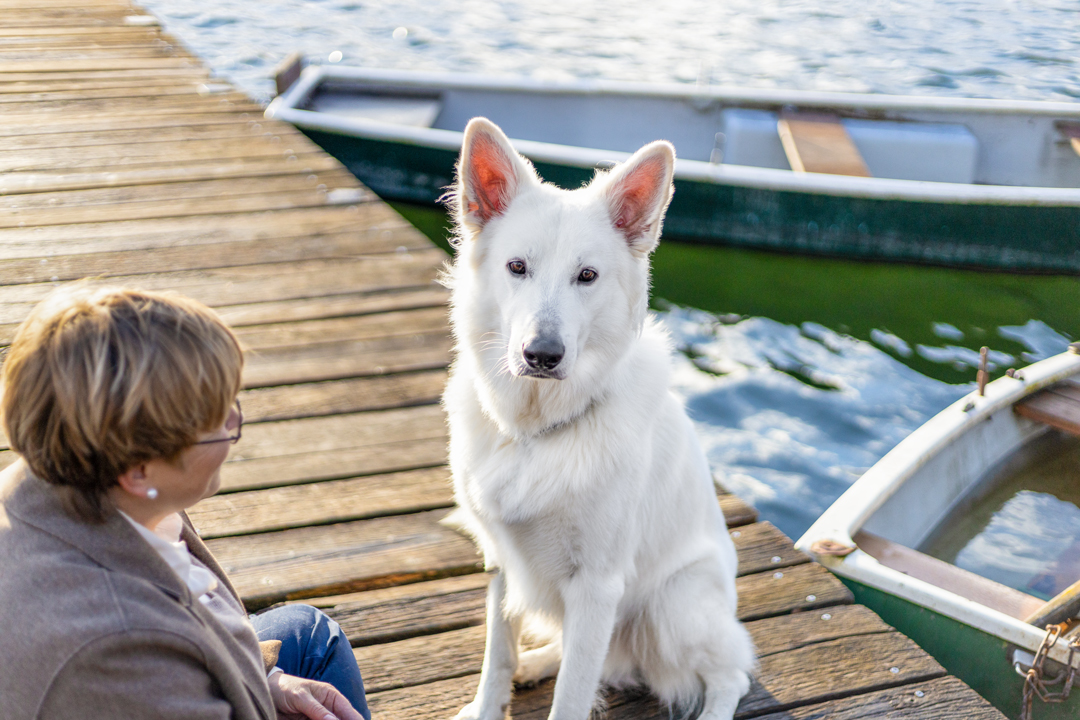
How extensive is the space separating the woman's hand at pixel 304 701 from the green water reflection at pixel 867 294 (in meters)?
5.49

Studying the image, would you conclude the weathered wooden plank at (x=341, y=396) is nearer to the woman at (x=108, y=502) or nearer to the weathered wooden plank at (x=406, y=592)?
the weathered wooden plank at (x=406, y=592)

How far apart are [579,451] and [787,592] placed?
39.1 inches

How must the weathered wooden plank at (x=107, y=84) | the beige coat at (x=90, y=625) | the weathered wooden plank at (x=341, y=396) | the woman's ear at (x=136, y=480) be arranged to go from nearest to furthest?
the beige coat at (x=90, y=625)
the woman's ear at (x=136, y=480)
the weathered wooden plank at (x=341, y=396)
the weathered wooden plank at (x=107, y=84)

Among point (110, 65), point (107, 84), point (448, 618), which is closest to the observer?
point (448, 618)

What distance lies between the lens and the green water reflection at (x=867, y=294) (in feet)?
21.9

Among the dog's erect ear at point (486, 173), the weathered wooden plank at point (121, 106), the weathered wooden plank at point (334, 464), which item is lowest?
the weathered wooden plank at point (334, 464)

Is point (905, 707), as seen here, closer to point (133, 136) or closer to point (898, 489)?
point (898, 489)

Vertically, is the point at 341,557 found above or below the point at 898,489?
above

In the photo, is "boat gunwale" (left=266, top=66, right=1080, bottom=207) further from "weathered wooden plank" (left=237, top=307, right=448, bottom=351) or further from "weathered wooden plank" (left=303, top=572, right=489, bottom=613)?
"weathered wooden plank" (left=303, top=572, right=489, bottom=613)

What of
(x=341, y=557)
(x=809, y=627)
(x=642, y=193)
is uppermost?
(x=642, y=193)

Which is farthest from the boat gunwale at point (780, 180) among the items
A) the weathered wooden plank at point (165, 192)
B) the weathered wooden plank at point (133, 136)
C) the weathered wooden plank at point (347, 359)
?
the weathered wooden plank at point (347, 359)

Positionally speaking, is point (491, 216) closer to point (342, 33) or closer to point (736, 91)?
point (736, 91)

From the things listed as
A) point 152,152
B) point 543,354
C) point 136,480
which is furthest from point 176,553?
point 152,152

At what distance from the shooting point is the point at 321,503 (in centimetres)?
262
